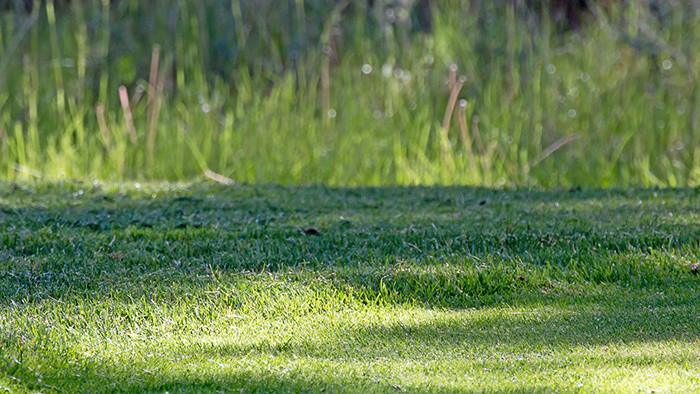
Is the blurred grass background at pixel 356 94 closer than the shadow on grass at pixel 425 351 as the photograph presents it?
No

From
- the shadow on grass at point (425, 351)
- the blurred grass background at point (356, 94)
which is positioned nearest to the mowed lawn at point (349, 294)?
the shadow on grass at point (425, 351)

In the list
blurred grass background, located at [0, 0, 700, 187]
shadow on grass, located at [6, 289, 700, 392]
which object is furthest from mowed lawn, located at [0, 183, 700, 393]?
blurred grass background, located at [0, 0, 700, 187]

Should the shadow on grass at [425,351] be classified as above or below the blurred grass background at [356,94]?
below

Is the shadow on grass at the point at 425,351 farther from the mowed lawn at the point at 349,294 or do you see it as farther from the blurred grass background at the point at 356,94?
the blurred grass background at the point at 356,94

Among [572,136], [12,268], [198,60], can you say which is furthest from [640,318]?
[198,60]

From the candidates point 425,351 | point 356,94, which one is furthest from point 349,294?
point 356,94

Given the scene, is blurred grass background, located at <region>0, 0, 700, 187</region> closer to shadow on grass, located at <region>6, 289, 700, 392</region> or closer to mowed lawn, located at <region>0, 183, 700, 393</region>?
mowed lawn, located at <region>0, 183, 700, 393</region>

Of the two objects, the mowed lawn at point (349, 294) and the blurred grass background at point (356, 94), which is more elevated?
the blurred grass background at point (356, 94)

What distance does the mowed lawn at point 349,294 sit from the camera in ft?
7.17

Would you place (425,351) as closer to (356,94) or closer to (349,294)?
(349,294)

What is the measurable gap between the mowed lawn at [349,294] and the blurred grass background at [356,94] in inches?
72.9

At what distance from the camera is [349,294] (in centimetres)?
294

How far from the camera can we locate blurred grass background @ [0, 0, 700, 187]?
21.1 ft

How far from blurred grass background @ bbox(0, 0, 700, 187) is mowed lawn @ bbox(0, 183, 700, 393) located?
1.85 m
